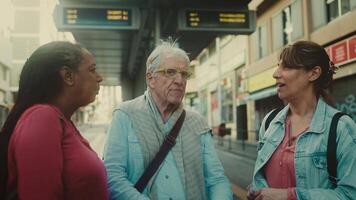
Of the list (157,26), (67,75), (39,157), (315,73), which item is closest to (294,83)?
(315,73)

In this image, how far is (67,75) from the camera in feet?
7.00

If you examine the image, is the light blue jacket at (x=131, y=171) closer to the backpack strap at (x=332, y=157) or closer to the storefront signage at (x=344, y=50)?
the backpack strap at (x=332, y=157)

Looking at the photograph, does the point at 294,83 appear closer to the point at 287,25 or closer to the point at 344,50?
the point at 344,50

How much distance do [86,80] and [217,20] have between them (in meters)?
8.28

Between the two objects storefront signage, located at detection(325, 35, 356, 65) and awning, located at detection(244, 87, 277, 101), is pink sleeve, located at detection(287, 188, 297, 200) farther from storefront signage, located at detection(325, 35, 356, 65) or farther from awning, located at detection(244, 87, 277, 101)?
awning, located at detection(244, 87, 277, 101)

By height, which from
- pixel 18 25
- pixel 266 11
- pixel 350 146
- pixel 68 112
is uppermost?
pixel 18 25

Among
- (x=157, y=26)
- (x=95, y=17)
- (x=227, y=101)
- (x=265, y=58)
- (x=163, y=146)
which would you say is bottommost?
(x=163, y=146)

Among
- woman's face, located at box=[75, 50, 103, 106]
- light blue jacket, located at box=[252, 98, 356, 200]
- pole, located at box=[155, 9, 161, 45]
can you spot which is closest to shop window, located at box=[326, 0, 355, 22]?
pole, located at box=[155, 9, 161, 45]

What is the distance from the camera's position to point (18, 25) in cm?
5444

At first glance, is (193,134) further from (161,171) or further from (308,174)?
(308,174)

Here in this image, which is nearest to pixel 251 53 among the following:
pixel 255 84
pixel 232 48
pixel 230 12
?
pixel 255 84

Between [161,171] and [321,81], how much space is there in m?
1.08

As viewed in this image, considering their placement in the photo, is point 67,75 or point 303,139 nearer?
point 67,75

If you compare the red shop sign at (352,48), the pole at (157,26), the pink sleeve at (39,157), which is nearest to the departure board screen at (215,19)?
the pole at (157,26)
